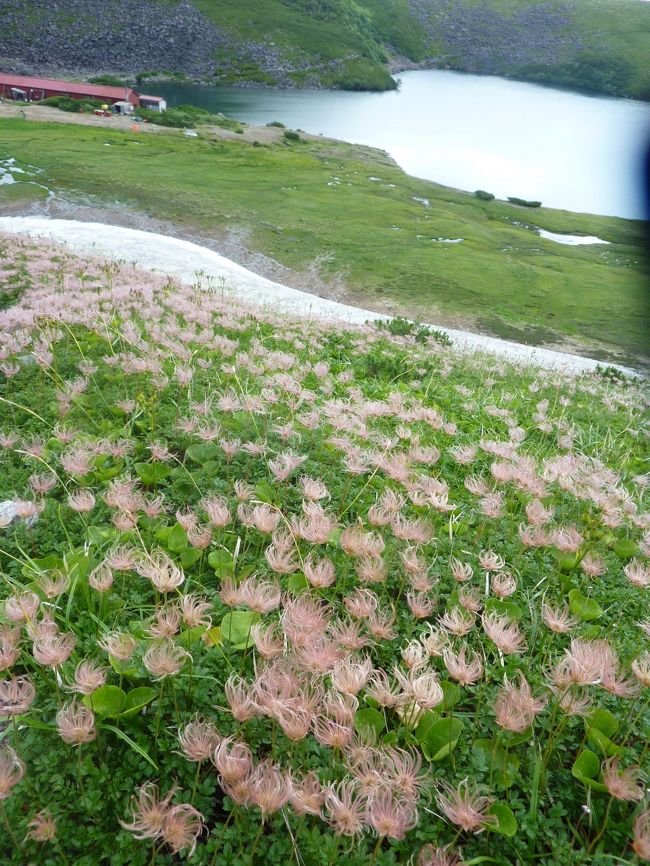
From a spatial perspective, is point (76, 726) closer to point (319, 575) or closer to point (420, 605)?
point (319, 575)

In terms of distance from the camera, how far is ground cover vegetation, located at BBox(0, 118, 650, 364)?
3450 centimetres

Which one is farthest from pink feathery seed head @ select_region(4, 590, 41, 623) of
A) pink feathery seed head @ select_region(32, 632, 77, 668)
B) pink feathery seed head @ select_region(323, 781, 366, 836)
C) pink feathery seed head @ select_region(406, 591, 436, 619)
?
pink feathery seed head @ select_region(406, 591, 436, 619)

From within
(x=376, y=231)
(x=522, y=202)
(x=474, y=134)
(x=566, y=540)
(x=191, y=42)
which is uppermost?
(x=191, y=42)

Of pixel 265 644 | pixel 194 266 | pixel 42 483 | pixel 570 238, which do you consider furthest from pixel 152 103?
pixel 265 644

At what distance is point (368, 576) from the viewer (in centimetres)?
277

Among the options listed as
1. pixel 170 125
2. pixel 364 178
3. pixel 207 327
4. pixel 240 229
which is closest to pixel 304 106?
pixel 170 125

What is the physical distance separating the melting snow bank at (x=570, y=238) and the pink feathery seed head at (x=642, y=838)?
2760 inches

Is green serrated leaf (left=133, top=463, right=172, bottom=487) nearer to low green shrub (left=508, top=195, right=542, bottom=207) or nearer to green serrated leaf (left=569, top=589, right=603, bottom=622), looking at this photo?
green serrated leaf (left=569, top=589, right=603, bottom=622)

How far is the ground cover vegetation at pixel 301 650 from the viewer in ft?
6.23

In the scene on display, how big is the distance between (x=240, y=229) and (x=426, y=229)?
1945 centimetres

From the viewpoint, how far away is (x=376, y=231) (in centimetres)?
4512

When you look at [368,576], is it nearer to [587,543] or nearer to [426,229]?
[587,543]

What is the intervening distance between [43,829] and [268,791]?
0.87m

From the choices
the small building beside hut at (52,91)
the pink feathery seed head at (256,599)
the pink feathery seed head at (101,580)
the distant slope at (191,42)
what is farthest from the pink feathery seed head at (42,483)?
the distant slope at (191,42)
